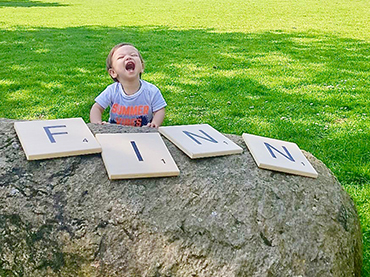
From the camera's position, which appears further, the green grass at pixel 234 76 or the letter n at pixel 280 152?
the green grass at pixel 234 76

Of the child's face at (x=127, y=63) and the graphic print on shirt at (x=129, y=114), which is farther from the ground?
the child's face at (x=127, y=63)

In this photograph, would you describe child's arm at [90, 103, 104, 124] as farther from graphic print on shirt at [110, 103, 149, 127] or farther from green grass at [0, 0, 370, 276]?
green grass at [0, 0, 370, 276]

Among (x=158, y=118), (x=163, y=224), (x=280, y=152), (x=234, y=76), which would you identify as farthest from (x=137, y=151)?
(x=234, y=76)

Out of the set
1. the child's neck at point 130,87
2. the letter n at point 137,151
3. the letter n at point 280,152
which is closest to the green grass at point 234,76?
the letter n at point 280,152

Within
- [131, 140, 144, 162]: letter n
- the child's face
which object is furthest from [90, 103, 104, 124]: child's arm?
[131, 140, 144, 162]: letter n

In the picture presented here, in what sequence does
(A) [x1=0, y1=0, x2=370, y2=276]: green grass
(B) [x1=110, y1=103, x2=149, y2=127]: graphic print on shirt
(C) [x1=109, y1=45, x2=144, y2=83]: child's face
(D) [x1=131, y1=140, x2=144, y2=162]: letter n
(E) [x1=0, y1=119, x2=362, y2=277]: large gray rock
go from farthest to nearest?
(A) [x1=0, y1=0, x2=370, y2=276]: green grass → (B) [x1=110, y1=103, x2=149, y2=127]: graphic print on shirt → (C) [x1=109, y1=45, x2=144, y2=83]: child's face → (D) [x1=131, y1=140, x2=144, y2=162]: letter n → (E) [x1=0, y1=119, x2=362, y2=277]: large gray rock

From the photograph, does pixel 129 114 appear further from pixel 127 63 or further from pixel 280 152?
pixel 280 152

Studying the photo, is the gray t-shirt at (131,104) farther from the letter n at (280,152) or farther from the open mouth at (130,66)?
the letter n at (280,152)

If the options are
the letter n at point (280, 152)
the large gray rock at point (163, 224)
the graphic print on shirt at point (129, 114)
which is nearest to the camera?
the large gray rock at point (163, 224)

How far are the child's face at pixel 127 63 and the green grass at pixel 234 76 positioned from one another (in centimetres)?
146

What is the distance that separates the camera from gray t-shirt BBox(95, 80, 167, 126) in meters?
3.69

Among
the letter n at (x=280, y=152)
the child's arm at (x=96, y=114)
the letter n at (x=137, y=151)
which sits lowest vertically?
the child's arm at (x=96, y=114)

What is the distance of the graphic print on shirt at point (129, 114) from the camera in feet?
12.1

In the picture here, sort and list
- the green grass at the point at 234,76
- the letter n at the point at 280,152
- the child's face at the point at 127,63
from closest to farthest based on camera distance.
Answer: the letter n at the point at 280,152, the child's face at the point at 127,63, the green grass at the point at 234,76
